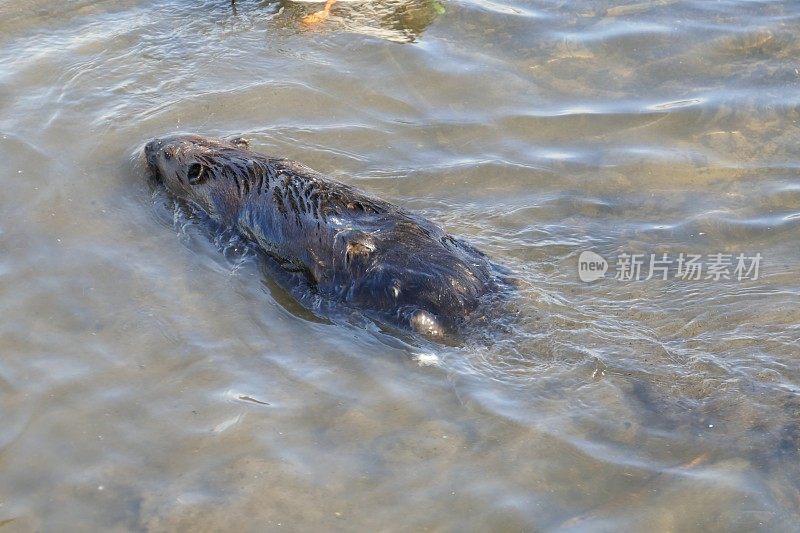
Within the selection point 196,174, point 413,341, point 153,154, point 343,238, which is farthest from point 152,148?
point 413,341

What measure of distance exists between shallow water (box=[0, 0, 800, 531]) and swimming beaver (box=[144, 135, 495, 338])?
0.70 ft

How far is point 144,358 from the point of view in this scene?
16.1ft

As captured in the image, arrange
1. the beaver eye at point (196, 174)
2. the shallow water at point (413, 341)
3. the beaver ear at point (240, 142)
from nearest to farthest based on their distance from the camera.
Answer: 1. the shallow water at point (413, 341)
2. the beaver eye at point (196, 174)
3. the beaver ear at point (240, 142)

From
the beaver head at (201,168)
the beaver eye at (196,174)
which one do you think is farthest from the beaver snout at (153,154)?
the beaver eye at (196,174)

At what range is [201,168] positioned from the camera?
5.88 meters

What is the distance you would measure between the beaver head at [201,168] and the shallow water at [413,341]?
223 mm

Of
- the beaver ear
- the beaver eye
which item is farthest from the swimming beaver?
the beaver ear

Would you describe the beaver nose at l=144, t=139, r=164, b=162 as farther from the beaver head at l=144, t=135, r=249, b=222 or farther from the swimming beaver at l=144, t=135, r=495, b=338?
the swimming beaver at l=144, t=135, r=495, b=338

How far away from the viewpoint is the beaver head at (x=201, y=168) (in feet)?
18.9

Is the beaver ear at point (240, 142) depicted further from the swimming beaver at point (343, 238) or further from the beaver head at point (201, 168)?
the swimming beaver at point (343, 238)

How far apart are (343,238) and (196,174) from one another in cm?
133

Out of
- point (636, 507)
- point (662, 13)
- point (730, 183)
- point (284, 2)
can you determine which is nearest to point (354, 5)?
point (284, 2)

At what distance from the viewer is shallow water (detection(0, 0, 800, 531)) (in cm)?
412

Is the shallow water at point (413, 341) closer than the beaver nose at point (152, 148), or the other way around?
the shallow water at point (413, 341)
